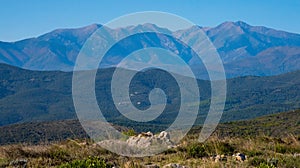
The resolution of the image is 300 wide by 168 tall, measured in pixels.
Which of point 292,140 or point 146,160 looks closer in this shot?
point 146,160

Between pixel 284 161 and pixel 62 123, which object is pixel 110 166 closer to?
pixel 284 161

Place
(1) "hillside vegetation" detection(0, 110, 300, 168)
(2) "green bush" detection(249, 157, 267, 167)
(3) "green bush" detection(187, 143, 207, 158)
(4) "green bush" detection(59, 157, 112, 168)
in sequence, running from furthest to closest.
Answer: (3) "green bush" detection(187, 143, 207, 158), (2) "green bush" detection(249, 157, 267, 167), (1) "hillside vegetation" detection(0, 110, 300, 168), (4) "green bush" detection(59, 157, 112, 168)

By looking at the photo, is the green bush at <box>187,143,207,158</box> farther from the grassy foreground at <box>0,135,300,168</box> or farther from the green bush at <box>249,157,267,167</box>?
the green bush at <box>249,157,267,167</box>

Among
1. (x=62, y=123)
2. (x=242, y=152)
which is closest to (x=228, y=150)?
(x=242, y=152)

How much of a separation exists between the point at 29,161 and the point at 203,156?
17.7 ft

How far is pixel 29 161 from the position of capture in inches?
495

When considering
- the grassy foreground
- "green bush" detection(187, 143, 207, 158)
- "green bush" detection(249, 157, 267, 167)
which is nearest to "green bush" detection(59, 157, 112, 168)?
the grassy foreground

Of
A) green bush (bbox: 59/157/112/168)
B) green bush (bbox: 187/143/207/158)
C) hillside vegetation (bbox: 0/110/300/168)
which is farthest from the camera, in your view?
green bush (bbox: 187/143/207/158)

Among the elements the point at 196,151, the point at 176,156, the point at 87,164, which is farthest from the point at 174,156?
the point at 87,164

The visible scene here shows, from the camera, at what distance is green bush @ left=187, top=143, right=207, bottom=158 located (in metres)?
13.7

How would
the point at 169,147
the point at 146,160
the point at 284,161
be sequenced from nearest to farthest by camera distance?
the point at 284,161, the point at 146,160, the point at 169,147

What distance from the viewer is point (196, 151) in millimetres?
13906

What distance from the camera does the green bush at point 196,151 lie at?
13727 millimetres

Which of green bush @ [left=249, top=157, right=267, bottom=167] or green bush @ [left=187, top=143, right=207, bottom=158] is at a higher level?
green bush @ [left=249, top=157, right=267, bottom=167]
